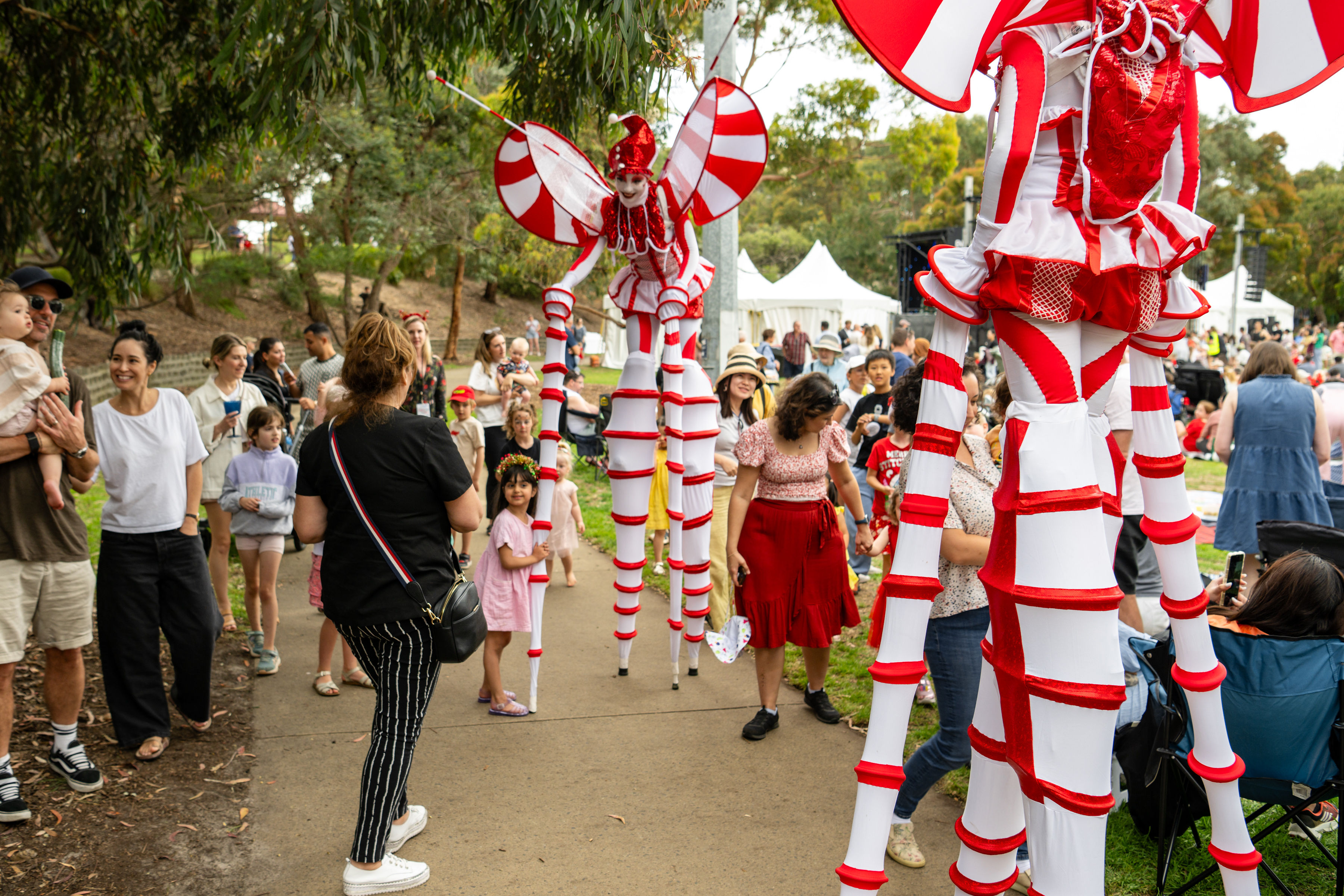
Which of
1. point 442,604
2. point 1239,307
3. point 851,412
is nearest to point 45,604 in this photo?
point 442,604

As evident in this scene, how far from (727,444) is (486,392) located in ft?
8.34

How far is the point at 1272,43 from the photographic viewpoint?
2475 mm

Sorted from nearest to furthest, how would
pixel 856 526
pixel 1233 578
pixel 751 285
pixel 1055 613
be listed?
pixel 1055 613 < pixel 1233 578 < pixel 856 526 < pixel 751 285

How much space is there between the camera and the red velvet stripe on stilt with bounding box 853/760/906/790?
89.1 inches

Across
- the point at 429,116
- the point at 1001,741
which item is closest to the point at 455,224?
the point at 429,116

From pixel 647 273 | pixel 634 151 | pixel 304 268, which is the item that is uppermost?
pixel 304 268

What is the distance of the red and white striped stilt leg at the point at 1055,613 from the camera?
218 cm

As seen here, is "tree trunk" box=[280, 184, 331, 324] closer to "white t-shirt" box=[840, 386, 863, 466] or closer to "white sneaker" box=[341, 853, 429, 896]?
"white t-shirt" box=[840, 386, 863, 466]

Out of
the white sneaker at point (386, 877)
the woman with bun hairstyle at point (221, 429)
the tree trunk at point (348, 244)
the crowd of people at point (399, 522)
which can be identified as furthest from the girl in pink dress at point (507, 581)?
the tree trunk at point (348, 244)

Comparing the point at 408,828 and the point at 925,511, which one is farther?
the point at 408,828

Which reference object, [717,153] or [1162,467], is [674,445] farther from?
[1162,467]

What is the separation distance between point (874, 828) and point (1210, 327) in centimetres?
2508

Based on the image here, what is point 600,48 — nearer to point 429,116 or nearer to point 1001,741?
point 429,116

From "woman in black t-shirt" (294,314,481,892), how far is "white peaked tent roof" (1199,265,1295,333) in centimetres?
3383
